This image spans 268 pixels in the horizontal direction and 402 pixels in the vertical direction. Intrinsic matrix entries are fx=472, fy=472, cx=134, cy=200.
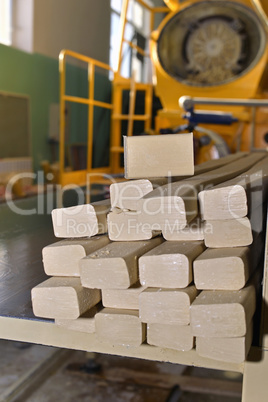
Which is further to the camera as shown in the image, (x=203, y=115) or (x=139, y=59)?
(x=139, y=59)

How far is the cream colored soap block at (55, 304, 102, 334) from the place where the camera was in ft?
4.98

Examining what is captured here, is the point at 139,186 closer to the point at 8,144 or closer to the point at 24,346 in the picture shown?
the point at 24,346

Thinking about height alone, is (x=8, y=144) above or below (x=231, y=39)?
below

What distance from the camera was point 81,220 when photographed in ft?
5.32

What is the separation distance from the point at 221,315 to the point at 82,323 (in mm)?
467

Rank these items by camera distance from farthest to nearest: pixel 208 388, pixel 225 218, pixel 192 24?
pixel 192 24, pixel 208 388, pixel 225 218

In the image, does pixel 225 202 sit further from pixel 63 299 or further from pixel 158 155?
pixel 63 299

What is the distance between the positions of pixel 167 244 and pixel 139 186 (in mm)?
209

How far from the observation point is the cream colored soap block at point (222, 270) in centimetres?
136

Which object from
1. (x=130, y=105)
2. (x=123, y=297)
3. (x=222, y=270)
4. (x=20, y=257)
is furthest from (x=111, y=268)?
(x=130, y=105)

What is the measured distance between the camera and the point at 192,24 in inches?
202

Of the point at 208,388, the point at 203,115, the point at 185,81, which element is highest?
the point at 185,81

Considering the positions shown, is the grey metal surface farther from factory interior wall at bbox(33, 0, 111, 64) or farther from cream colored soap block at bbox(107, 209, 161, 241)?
factory interior wall at bbox(33, 0, 111, 64)

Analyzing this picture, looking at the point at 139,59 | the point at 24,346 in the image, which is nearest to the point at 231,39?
the point at 24,346
